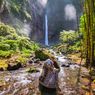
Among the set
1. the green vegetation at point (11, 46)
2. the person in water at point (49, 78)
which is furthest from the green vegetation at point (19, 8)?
the person in water at point (49, 78)

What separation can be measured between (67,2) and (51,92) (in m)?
106

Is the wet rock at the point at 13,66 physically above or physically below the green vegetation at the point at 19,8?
below

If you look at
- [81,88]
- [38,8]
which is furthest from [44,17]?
[81,88]

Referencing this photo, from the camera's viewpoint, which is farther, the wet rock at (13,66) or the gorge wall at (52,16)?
the gorge wall at (52,16)

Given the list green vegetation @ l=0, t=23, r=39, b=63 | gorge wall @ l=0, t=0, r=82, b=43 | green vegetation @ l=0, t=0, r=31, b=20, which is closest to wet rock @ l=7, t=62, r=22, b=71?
green vegetation @ l=0, t=23, r=39, b=63

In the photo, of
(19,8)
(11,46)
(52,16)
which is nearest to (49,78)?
(11,46)

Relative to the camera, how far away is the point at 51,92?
1472 cm

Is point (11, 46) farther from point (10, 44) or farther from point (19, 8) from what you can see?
point (19, 8)

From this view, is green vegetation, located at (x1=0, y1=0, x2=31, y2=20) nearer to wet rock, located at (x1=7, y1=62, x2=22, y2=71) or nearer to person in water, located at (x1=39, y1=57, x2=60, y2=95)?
wet rock, located at (x1=7, y1=62, x2=22, y2=71)

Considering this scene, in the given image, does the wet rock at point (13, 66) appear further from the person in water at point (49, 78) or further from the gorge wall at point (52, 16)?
the gorge wall at point (52, 16)

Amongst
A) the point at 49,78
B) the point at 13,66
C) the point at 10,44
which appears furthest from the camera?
the point at 10,44

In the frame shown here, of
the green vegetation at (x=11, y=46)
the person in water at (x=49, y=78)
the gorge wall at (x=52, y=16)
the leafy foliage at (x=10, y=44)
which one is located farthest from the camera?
the gorge wall at (x=52, y=16)

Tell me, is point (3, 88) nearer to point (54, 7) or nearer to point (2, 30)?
point (2, 30)

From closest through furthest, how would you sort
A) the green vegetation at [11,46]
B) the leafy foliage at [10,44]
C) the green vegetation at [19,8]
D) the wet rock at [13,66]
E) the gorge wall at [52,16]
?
the wet rock at [13,66] < the green vegetation at [11,46] < the leafy foliage at [10,44] < the green vegetation at [19,8] < the gorge wall at [52,16]
